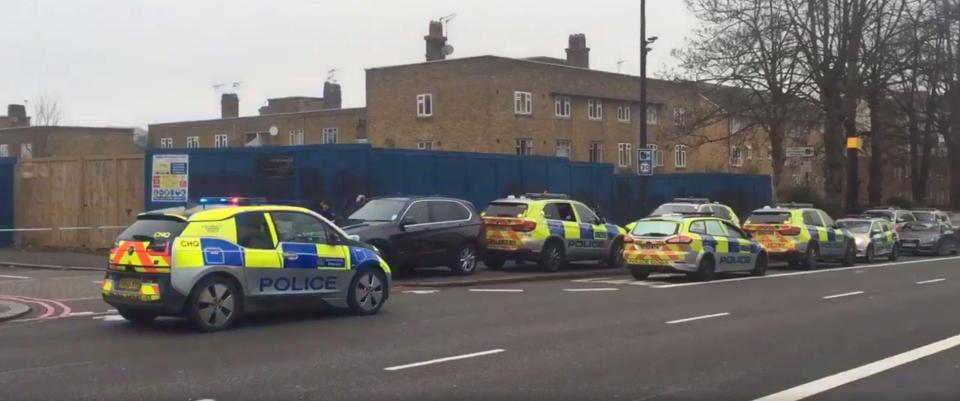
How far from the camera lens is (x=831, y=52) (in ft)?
121

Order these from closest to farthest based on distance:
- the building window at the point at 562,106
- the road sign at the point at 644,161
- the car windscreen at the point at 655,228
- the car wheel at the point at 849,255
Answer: the car windscreen at the point at 655,228
the road sign at the point at 644,161
the car wheel at the point at 849,255
the building window at the point at 562,106

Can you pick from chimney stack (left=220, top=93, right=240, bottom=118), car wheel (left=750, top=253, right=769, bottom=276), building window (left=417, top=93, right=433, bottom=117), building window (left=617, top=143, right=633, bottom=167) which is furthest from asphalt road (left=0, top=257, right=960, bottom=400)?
chimney stack (left=220, top=93, right=240, bottom=118)

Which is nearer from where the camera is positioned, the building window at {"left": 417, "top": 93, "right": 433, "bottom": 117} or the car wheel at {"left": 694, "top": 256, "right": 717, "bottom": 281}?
the car wheel at {"left": 694, "top": 256, "right": 717, "bottom": 281}

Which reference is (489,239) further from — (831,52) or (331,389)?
(831,52)

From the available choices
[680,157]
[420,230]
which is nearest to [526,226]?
[420,230]

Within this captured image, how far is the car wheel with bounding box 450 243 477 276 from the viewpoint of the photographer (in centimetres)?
1927

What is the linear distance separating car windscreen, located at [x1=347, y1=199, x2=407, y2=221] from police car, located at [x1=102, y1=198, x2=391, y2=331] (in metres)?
5.27

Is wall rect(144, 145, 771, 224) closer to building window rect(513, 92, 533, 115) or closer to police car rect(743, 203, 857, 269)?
police car rect(743, 203, 857, 269)

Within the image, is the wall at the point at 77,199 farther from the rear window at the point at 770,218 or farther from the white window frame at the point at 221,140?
the white window frame at the point at 221,140

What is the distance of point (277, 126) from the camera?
202 ft

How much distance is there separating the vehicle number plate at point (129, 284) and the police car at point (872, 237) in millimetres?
22088

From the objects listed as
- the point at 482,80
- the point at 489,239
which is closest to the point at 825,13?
the point at 482,80

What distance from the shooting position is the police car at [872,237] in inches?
1137

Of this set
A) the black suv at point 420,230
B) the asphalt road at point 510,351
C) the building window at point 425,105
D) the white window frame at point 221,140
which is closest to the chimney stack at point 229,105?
the white window frame at point 221,140
